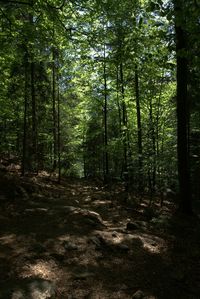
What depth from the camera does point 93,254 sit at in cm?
662

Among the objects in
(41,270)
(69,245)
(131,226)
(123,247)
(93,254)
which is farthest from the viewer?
(131,226)

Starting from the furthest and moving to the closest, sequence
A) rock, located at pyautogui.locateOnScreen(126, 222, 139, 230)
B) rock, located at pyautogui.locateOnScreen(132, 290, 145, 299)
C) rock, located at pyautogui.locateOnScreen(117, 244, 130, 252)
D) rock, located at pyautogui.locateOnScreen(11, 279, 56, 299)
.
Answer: rock, located at pyautogui.locateOnScreen(126, 222, 139, 230) → rock, located at pyautogui.locateOnScreen(117, 244, 130, 252) → rock, located at pyautogui.locateOnScreen(132, 290, 145, 299) → rock, located at pyautogui.locateOnScreen(11, 279, 56, 299)

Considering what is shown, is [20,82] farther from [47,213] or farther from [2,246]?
[2,246]

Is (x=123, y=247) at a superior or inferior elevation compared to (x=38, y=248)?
inferior

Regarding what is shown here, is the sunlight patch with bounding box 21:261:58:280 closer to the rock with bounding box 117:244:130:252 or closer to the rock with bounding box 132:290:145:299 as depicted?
the rock with bounding box 132:290:145:299

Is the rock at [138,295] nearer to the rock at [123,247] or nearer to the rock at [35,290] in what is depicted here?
the rock at [35,290]

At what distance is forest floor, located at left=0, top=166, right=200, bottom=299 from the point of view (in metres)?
5.12

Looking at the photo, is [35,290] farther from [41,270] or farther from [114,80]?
[114,80]

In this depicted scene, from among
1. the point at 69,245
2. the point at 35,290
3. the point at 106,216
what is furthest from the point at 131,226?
the point at 35,290

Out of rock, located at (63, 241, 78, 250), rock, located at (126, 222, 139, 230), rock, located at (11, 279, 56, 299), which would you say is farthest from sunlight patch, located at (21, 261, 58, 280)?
rock, located at (126, 222, 139, 230)

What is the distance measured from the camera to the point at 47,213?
9.53 m

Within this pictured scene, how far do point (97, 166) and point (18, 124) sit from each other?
702 inches

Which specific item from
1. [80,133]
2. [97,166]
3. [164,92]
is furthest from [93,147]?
[164,92]

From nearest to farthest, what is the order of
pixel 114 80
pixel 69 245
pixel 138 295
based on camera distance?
pixel 138 295 < pixel 69 245 < pixel 114 80
